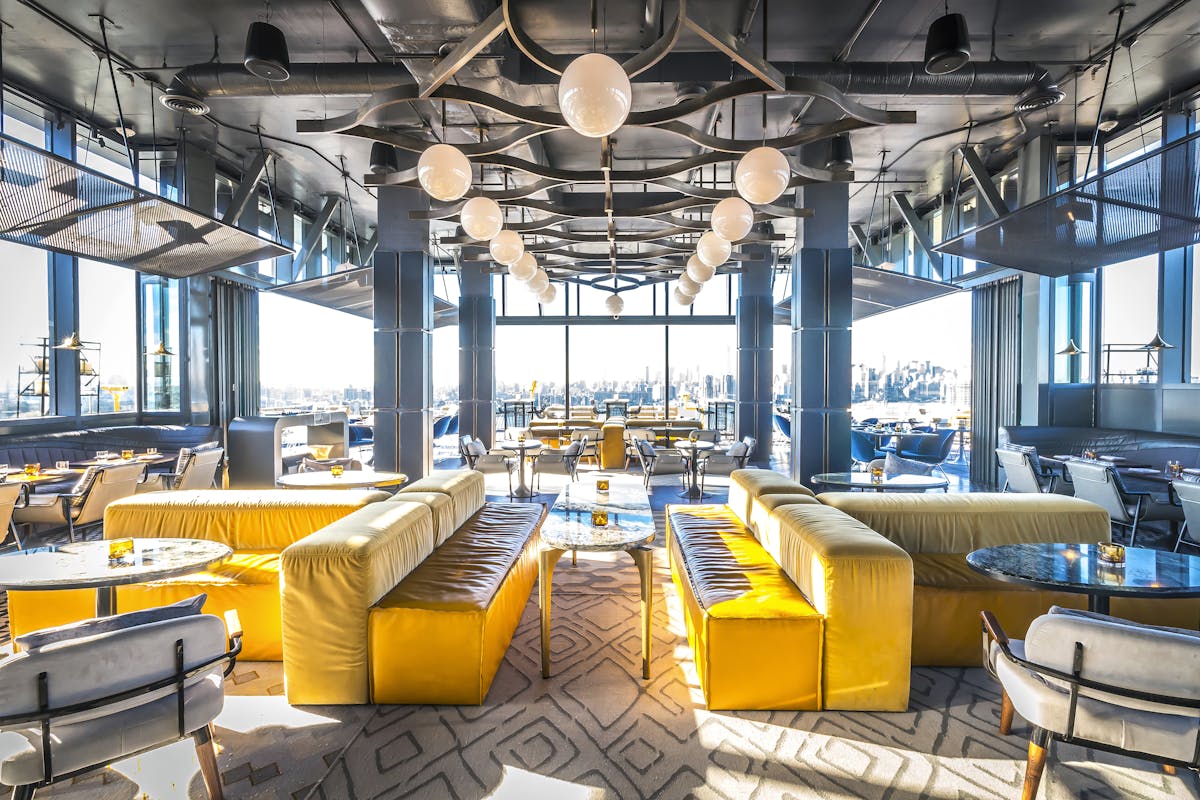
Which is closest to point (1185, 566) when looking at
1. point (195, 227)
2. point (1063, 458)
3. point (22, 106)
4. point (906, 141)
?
point (1063, 458)

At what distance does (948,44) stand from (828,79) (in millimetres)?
1028

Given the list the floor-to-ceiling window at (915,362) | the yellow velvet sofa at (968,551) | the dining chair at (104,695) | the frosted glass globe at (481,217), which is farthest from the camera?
A: the floor-to-ceiling window at (915,362)

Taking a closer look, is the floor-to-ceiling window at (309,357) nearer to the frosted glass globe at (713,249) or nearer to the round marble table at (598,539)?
the frosted glass globe at (713,249)

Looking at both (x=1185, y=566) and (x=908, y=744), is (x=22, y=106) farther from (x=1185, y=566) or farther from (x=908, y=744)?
(x=1185, y=566)

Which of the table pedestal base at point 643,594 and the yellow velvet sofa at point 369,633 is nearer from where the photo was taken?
the yellow velvet sofa at point 369,633

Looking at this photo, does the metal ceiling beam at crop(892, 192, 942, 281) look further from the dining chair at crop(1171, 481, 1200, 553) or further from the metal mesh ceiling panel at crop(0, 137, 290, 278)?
the metal mesh ceiling panel at crop(0, 137, 290, 278)

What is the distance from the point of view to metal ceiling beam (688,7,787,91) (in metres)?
2.85

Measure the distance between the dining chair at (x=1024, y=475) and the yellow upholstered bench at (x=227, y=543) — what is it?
243 inches

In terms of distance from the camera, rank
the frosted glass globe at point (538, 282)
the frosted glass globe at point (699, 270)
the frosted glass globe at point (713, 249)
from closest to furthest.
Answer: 1. the frosted glass globe at point (713, 249)
2. the frosted glass globe at point (699, 270)
3. the frosted glass globe at point (538, 282)

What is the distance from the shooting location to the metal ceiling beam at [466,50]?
290 cm

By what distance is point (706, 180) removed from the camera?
9.42m

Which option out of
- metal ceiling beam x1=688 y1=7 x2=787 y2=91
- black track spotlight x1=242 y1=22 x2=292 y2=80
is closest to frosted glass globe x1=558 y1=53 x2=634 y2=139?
metal ceiling beam x1=688 y1=7 x2=787 y2=91

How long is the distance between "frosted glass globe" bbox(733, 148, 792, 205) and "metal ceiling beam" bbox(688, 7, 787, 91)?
1.30ft

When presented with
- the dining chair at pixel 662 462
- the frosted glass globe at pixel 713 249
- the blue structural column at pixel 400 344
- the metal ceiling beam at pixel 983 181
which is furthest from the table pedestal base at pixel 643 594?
the metal ceiling beam at pixel 983 181
